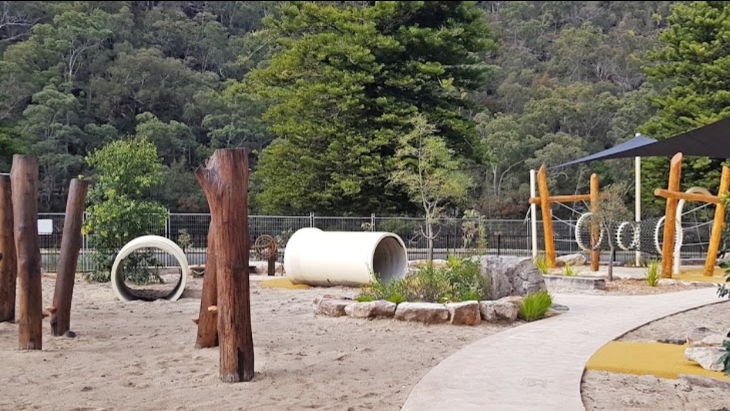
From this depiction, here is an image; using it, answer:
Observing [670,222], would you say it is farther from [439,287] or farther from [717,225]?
[439,287]

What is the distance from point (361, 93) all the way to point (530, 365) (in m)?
→ 18.0

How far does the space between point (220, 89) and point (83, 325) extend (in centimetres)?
3538

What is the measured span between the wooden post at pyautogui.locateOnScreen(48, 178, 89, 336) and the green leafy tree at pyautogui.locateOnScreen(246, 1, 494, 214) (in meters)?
14.9

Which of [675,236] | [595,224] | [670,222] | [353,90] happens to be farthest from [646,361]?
[353,90]

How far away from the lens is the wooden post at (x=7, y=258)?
10.0 metres

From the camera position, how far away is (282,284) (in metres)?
15.9

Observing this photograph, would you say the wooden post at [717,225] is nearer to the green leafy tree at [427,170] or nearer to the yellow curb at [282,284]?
the green leafy tree at [427,170]

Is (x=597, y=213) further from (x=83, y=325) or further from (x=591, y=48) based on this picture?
(x=591, y=48)

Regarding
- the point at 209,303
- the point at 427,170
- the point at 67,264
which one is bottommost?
the point at 209,303

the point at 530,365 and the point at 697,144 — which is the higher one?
the point at 697,144

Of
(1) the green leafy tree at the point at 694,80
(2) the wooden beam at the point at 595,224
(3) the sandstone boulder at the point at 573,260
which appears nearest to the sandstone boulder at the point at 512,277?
(2) the wooden beam at the point at 595,224

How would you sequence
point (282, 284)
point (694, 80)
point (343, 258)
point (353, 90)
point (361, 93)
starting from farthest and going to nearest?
1. point (694, 80)
2. point (361, 93)
3. point (353, 90)
4. point (282, 284)
5. point (343, 258)

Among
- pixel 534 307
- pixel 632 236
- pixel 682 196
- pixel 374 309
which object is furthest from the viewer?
pixel 632 236

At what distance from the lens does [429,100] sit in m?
25.6
